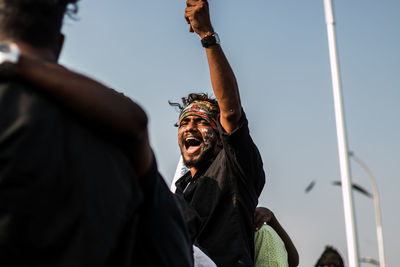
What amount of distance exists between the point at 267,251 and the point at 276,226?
0.72 metres

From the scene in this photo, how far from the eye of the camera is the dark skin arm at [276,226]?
4363mm

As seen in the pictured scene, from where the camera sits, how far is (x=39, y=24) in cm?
163

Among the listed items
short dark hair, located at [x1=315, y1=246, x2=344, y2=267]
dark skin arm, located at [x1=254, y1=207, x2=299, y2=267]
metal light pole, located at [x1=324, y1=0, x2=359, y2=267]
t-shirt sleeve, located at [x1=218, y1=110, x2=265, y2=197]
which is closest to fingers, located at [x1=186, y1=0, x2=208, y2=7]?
t-shirt sleeve, located at [x1=218, y1=110, x2=265, y2=197]

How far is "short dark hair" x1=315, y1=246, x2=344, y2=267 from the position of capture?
29.7 ft

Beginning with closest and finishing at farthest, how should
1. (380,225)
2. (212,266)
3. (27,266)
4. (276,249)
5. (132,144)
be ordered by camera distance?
(27,266) → (132,144) → (212,266) → (276,249) → (380,225)

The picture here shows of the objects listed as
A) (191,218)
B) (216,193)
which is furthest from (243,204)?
(191,218)

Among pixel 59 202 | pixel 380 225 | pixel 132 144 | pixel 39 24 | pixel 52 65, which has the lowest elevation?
pixel 380 225

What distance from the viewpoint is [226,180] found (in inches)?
145

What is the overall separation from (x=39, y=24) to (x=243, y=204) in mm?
2273

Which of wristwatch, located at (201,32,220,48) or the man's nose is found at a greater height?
wristwatch, located at (201,32,220,48)

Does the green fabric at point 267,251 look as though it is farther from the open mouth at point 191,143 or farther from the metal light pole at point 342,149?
the metal light pole at point 342,149

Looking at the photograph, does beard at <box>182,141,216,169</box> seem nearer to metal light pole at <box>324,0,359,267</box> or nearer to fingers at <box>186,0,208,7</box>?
fingers at <box>186,0,208,7</box>

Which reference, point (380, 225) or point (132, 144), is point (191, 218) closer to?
point (132, 144)

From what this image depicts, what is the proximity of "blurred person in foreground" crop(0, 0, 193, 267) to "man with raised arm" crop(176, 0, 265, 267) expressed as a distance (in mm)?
1845
